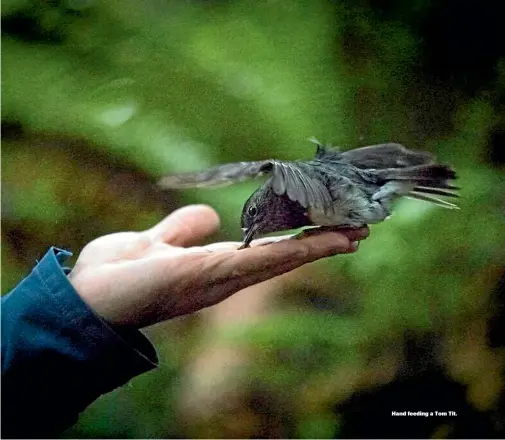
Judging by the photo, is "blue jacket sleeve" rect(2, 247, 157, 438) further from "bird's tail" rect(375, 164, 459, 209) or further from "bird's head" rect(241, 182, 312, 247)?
"bird's tail" rect(375, 164, 459, 209)

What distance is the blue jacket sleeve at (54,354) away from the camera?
104 cm

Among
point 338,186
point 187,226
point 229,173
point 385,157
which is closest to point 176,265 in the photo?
point 187,226

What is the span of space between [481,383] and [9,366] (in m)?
0.79

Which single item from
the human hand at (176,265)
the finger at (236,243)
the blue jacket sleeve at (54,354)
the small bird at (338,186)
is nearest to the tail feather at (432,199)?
the small bird at (338,186)

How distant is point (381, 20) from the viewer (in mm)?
1116

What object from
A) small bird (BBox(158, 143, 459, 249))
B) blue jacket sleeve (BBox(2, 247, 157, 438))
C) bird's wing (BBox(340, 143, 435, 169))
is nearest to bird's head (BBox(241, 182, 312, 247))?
small bird (BBox(158, 143, 459, 249))

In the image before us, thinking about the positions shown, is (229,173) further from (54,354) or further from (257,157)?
(54,354)

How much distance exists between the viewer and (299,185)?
39.2 inches

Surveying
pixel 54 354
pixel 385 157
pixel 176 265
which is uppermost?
pixel 385 157

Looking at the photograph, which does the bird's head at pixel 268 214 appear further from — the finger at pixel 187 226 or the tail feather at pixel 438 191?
the tail feather at pixel 438 191

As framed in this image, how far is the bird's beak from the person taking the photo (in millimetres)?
1068

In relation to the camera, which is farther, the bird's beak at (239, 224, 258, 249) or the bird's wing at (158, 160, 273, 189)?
the bird's beak at (239, 224, 258, 249)

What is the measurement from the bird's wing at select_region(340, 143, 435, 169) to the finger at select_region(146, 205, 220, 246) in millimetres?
246

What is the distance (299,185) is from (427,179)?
0.25 metres
